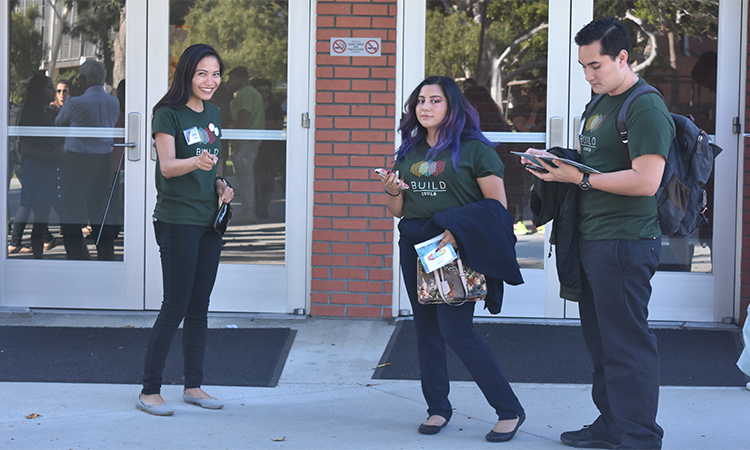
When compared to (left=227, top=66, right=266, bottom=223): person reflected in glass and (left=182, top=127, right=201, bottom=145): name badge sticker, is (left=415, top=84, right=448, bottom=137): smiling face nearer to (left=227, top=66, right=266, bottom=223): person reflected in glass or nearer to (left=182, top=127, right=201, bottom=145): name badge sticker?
(left=182, top=127, right=201, bottom=145): name badge sticker

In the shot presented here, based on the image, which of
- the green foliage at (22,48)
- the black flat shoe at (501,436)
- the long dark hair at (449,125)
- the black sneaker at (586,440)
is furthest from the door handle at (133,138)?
the black sneaker at (586,440)

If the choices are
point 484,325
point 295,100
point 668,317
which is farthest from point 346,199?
point 668,317

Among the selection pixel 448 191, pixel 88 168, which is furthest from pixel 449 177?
pixel 88 168

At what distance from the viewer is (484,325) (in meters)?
5.56

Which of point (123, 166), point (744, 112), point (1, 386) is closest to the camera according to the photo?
point (1, 386)

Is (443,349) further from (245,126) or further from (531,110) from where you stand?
(245,126)

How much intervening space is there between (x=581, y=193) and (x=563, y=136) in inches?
93.4

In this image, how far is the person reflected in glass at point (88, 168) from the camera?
575cm

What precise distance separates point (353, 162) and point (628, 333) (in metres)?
2.85

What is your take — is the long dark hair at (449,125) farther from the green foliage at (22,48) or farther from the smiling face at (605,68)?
the green foliage at (22,48)

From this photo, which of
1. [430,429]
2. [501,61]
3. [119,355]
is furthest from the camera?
[501,61]

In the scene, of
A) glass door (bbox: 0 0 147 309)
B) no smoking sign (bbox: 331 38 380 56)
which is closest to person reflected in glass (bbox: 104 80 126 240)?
glass door (bbox: 0 0 147 309)

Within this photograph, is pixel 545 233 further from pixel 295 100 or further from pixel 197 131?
pixel 197 131

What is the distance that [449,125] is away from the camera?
11.5 ft
